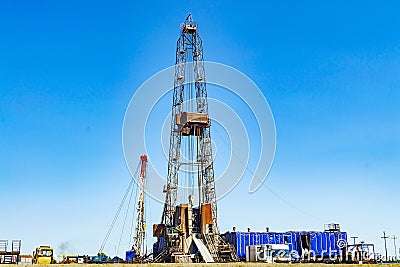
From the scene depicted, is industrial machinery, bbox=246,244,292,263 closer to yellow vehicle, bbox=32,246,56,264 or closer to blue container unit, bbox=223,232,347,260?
blue container unit, bbox=223,232,347,260

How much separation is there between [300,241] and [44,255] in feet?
135

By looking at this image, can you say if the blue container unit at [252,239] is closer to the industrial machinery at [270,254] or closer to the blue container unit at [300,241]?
the blue container unit at [300,241]

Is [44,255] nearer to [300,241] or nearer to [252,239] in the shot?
[252,239]

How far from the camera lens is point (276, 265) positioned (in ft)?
150

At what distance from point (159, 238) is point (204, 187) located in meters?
12.5

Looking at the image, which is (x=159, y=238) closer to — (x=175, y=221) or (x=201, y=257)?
(x=175, y=221)

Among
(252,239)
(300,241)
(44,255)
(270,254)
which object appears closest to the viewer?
(44,255)

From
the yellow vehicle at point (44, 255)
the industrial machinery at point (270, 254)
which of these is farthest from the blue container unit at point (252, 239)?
the yellow vehicle at point (44, 255)

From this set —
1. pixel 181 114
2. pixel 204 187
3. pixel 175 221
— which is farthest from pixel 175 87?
pixel 175 221

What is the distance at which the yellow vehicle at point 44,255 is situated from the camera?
181 feet

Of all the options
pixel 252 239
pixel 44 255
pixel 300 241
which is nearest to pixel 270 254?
pixel 252 239

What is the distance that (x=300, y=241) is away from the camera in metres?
74.8

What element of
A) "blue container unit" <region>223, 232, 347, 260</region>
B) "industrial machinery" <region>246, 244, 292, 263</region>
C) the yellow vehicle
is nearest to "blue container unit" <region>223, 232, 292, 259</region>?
"blue container unit" <region>223, 232, 347, 260</region>

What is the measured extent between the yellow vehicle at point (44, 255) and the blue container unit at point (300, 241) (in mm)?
29309
